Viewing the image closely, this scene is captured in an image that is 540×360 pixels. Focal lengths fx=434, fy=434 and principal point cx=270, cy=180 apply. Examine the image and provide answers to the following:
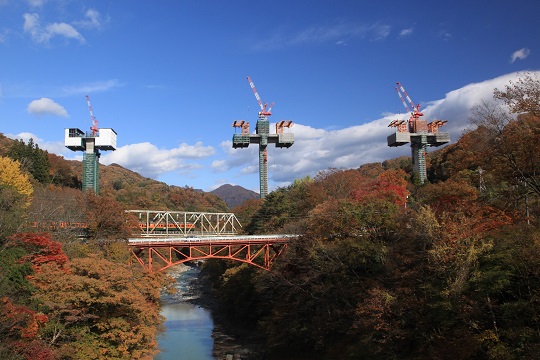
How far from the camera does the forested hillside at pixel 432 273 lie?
51.9 ft

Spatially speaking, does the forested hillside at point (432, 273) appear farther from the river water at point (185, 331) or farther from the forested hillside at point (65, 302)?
the forested hillside at point (65, 302)

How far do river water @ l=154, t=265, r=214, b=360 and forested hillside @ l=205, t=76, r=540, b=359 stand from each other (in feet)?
15.9

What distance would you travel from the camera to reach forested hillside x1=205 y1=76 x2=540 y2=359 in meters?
15.8

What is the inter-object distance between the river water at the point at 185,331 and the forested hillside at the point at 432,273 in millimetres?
4841

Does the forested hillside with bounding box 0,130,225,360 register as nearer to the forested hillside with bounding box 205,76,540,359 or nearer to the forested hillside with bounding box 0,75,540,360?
the forested hillside with bounding box 0,75,540,360

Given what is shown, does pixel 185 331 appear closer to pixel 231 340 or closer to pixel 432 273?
pixel 231 340

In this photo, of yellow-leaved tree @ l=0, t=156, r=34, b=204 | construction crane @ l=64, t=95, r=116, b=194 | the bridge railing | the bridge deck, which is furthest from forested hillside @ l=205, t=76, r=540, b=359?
construction crane @ l=64, t=95, r=116, b=194

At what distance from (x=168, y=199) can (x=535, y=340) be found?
105083 millimetres

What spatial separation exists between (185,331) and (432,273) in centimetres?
2375

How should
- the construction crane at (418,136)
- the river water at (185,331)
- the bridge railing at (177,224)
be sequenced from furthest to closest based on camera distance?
the construction crane at (418,136) < the bridge railing at (177,224) < the river water at (185,331)

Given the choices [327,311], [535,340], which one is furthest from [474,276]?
[327,311]

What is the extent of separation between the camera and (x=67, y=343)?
18797 millimetres

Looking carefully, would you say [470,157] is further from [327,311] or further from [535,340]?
[327,311]

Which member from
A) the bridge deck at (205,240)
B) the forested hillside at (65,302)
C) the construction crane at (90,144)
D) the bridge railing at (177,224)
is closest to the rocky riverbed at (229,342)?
the bridge deck at (205,240)
